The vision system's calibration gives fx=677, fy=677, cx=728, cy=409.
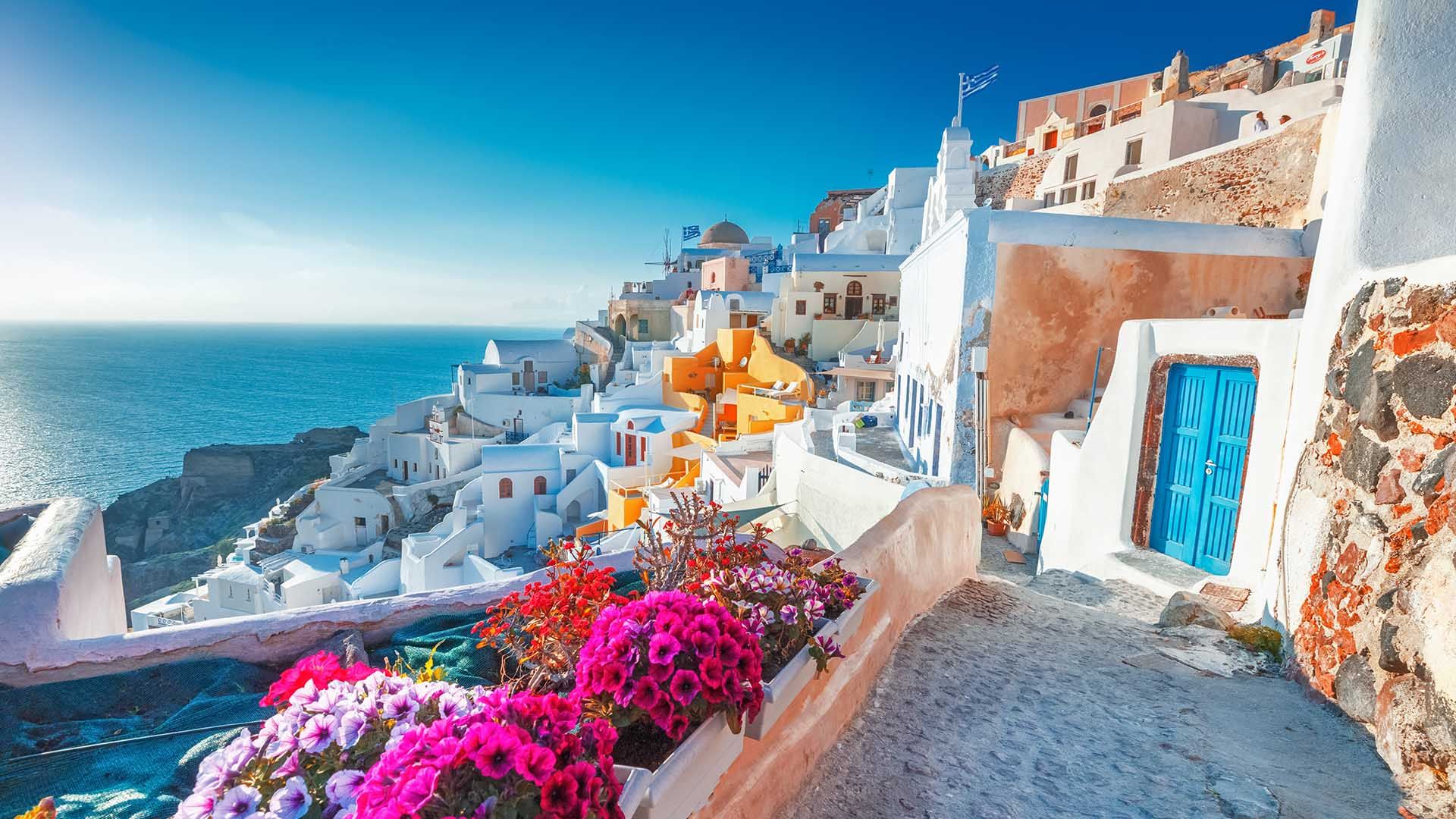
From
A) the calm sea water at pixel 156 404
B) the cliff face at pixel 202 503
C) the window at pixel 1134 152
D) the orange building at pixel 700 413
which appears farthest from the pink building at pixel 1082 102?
the calm sea water at pixel 156 404

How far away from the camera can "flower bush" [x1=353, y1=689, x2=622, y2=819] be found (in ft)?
4.41

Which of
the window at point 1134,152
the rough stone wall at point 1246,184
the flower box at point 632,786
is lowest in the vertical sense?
the flower box at point 632,786

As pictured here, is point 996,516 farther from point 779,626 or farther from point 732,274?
point 732,274

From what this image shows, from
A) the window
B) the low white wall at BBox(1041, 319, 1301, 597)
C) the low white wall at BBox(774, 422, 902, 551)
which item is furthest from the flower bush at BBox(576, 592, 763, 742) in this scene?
the window

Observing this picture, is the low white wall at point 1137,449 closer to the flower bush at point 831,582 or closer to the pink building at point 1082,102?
the flower bush at point 831,582

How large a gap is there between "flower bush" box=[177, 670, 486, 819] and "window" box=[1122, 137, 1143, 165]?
23918 millimetres

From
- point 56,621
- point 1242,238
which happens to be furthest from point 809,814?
point 1242,238

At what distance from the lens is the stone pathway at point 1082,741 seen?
9.20 feet

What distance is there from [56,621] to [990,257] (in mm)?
9327

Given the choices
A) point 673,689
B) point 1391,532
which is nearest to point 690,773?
point 673,689

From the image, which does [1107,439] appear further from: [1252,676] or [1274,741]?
[1274,741]

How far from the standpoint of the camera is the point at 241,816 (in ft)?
4.75

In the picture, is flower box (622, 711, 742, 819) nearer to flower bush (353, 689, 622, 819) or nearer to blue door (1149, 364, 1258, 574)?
flower bush (353, 689, 622, 819)

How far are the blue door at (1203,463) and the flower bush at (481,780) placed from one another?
257 inches
